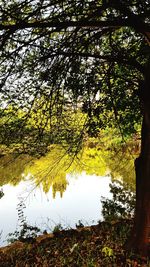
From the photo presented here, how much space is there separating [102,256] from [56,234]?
5.53 feet

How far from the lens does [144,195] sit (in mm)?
5293

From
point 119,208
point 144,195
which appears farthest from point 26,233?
point 144,195

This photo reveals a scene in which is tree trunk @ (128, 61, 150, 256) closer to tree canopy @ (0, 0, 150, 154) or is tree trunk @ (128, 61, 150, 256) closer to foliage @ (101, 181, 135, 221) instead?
tree canopy @ (0, 0, 150, 154)

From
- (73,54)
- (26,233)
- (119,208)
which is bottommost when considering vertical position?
(26,233)

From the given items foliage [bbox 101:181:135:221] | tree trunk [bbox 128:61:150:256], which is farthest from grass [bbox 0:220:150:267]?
foliage [bbox 101:181:135:221]

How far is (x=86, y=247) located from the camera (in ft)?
18.8

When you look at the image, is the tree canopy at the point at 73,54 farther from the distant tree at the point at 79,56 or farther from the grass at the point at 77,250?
the grass at the point at 77,250

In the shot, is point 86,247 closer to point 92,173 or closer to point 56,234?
point 56,234

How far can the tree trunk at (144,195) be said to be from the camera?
208 inches

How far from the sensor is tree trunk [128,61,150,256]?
5.29m

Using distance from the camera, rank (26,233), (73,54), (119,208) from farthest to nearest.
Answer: (119,208) → (26,233) → (73,54)

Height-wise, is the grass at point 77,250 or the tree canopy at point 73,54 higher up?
the tree canopy at point 73,54

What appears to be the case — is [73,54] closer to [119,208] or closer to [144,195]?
[144,195]

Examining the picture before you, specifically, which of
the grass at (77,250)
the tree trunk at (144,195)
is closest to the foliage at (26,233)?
the grass at (77,250)
